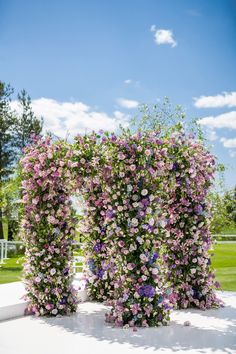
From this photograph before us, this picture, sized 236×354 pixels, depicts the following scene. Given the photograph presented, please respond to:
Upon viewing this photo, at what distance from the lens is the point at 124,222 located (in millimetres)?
5422

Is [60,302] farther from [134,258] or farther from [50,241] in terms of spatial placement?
[134,258]

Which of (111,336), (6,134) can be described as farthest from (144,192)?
(6,134)

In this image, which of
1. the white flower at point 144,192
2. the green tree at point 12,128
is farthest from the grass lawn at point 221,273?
the green tree at point 12,128

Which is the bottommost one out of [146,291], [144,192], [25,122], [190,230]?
[146,291]

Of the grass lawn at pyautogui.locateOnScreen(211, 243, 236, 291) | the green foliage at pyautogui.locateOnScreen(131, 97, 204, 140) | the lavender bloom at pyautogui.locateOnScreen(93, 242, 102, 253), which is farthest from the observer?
the green foliage at pyautogui.locateOnScreen(131, 97, 204, 140)

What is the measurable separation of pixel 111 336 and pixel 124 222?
124 cm

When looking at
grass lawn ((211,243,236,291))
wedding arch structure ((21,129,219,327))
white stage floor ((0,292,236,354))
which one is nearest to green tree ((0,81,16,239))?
grass lawn ((211,243,236,291))

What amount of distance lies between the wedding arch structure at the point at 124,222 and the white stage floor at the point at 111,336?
27cm

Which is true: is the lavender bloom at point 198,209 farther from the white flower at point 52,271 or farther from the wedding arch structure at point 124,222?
the white flower at point 52,271

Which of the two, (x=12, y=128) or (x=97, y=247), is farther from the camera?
(x=12, y=128)

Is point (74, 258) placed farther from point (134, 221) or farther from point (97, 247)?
point (134, 221)

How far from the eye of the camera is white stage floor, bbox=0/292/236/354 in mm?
4402

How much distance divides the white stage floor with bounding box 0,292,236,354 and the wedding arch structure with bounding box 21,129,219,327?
27cm

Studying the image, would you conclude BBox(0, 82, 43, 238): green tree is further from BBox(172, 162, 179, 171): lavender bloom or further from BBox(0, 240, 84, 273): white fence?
BBox(172, 162, 179, 171): lavender bloom
